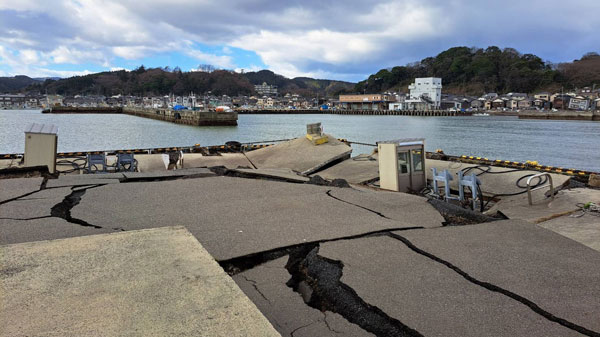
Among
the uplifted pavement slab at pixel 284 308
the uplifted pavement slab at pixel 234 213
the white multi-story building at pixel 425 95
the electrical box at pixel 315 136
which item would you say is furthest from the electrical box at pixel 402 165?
the white multi-story building at pixel 425 95

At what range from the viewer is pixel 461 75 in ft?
540

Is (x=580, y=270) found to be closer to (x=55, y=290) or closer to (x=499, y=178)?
(x=55, y=290)

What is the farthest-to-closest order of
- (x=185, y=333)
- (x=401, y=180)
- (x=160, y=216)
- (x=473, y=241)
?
(x=401, y=180) < (x=160, y=216) < (x=473, y=241) < (x=185, y=333)

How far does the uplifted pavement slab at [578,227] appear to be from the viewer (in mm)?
5343

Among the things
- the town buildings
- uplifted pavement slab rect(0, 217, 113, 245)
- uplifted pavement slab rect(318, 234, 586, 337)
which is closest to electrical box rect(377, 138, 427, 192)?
uplifted pavement slab rect(318, 234, 586, 337)

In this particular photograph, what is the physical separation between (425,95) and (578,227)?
448 feet

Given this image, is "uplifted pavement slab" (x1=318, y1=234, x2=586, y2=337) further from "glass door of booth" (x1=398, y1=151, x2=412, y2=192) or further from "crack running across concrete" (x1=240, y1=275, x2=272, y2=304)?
"glass door of booth" (x1=398, y1=151, x2=412, y2=192)

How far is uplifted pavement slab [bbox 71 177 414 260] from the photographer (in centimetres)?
392

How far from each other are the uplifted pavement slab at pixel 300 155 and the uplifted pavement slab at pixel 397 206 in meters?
6.40

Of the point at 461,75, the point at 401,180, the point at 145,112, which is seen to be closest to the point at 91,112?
the point at 145,112

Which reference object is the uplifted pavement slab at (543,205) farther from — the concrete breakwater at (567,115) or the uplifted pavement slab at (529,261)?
the concrete breakwater at (567,115)

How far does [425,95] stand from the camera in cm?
13475

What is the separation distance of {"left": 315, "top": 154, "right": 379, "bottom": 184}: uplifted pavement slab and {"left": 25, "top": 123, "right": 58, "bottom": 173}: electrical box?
712 cm

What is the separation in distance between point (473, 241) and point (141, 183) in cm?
503
